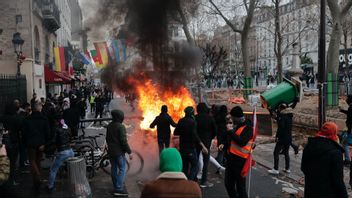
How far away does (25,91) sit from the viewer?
1966 cm

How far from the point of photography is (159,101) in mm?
11633

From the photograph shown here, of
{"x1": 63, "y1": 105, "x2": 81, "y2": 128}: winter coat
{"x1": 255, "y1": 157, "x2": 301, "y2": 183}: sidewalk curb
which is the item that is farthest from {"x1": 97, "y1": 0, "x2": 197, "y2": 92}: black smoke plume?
{"x1": 255, "y1": 157, "x2": 301, "y2": 183}: sidewalk curb

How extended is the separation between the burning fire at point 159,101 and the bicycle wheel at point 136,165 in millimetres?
2106

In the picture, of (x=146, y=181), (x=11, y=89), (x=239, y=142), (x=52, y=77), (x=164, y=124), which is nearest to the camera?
(x=239, y=142)

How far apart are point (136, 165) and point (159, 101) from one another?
3231 millimetres

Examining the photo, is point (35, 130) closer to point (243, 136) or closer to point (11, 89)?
point (243, 136)

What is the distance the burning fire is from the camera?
11.2 m

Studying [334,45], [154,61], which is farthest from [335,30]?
[154,61]

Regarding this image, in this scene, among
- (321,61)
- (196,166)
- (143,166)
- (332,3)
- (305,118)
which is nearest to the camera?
(196,166)

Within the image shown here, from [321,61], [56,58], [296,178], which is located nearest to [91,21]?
[321,61]

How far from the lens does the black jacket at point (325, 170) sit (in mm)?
4301

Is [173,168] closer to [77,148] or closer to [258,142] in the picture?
[77,148]

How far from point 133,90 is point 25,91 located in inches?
348

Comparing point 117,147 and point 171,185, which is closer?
point 171,185
